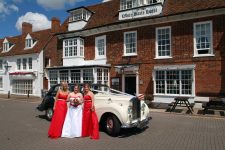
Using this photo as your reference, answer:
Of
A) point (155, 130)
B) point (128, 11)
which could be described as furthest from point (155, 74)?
point (155, 130)

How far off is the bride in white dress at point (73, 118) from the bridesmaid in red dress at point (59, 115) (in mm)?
151

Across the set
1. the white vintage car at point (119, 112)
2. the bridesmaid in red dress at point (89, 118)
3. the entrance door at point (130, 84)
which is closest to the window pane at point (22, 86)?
the entrance door at point (130, 84)

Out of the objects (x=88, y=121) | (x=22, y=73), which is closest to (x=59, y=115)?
Result: (x=88, y=121)

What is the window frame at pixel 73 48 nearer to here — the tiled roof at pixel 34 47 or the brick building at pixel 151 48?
the brick building at pixel 151 48

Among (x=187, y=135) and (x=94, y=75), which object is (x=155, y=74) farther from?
(x=187, y=135)

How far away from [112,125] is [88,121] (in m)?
0.87

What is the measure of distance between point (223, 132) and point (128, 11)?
1407cm

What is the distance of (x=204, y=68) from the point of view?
1725 cm

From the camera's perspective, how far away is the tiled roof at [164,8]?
58.2ft

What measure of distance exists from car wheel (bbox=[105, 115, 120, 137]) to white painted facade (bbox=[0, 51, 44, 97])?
22.2m

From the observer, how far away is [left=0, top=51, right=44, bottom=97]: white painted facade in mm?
30062

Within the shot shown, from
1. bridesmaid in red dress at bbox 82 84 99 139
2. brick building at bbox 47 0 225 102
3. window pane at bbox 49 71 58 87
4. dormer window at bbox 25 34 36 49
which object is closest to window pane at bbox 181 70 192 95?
brick building at bbox 47 0 225 102

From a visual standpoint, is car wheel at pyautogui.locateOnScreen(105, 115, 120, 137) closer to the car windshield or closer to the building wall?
the car windshield

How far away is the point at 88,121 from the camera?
9.02 metres
